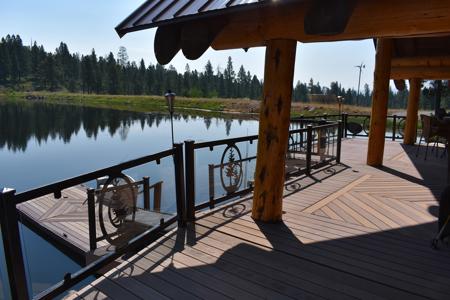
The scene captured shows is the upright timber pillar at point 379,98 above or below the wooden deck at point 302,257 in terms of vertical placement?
above

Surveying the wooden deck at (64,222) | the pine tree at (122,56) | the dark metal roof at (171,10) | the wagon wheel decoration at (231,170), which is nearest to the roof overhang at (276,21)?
the dark metal roof at (171,10)

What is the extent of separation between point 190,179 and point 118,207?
2.78ft

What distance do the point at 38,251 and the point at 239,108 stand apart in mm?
57068

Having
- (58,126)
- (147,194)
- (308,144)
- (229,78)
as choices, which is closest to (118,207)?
(147,194)

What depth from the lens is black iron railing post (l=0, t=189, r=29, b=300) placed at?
2090 millimetres

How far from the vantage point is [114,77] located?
86125mm

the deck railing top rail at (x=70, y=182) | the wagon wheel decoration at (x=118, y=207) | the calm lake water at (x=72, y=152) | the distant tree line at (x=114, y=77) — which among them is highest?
the distant tree line at (x=114, y=77)

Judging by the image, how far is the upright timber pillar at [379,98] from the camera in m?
6.95

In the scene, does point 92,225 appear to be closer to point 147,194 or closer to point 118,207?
point 118,207

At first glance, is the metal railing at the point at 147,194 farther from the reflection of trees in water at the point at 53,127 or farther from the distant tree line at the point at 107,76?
the distant tree line at the point at 107,76

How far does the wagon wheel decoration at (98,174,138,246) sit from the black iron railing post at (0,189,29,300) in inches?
41.4

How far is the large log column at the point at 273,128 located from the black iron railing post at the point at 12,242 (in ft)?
8.14

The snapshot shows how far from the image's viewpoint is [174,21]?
3189mm

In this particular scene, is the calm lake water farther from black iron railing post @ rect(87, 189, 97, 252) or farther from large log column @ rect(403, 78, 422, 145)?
large log column @ rect(403, 78, 422, 145)
